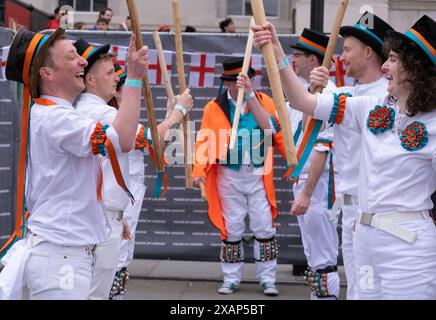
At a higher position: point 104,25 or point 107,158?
point 104,25

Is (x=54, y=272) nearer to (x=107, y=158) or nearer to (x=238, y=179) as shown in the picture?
(x=107, y=158)

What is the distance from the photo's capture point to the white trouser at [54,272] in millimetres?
3844

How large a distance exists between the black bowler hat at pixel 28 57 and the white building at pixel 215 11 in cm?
1313

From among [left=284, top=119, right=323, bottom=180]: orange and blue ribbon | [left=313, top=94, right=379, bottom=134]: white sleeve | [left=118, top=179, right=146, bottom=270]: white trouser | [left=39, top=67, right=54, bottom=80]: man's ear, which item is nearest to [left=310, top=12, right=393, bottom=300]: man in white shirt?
[left=284, top=119, right=323, bottom=180]: orange and blue ribbon

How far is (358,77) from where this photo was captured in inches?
211

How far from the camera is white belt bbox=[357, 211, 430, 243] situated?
13.3 feet

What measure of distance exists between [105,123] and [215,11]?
13981 mm

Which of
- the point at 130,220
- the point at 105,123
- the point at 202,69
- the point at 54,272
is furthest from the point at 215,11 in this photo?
the point at 54,272

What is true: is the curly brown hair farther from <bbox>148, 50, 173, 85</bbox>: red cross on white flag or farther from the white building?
the white building

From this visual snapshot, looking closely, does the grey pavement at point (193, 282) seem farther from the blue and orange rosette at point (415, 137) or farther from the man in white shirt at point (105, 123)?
the blue and orange rosette at point (415, 137)

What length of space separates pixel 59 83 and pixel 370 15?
82.7 inches

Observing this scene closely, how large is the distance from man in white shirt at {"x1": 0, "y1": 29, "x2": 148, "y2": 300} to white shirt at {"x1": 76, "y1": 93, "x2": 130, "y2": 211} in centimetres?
93

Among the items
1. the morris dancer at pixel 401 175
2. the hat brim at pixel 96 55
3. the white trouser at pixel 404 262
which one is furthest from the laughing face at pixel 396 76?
the hat brim at pixel 96 55
